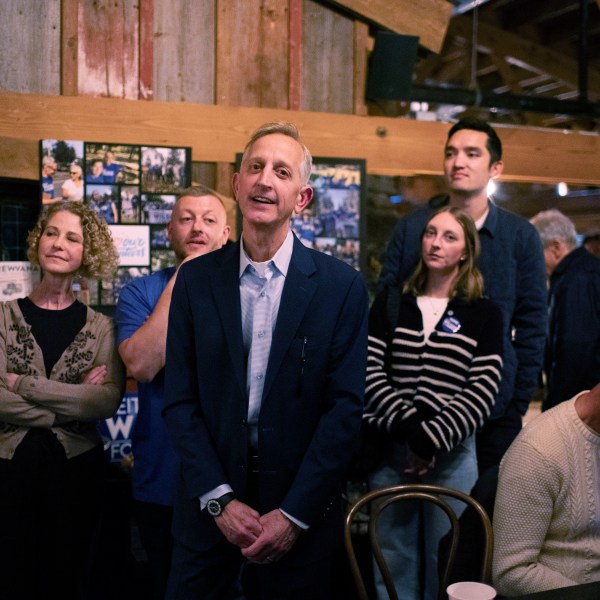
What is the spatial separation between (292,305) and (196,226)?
2.67 feet

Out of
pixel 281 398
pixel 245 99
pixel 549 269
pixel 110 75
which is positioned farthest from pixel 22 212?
pixel 549 269

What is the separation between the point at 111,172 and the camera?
3.75m

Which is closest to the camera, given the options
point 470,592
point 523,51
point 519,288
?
point 470,592

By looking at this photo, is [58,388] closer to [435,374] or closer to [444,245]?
[435,374]

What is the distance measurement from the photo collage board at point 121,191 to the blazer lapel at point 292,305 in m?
2.02

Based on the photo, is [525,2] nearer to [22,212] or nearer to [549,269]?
[549,269]

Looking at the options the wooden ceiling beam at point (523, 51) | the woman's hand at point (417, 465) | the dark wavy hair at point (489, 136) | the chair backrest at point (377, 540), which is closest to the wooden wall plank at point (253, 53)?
the dark wavy hair at point (489, 136)

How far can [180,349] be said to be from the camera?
75.1 inches

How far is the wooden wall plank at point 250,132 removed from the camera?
12.1 ft

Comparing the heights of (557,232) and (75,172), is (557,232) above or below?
below

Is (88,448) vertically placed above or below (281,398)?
below

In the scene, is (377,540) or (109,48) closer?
(377,540)

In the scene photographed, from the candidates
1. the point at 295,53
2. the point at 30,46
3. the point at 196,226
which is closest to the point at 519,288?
the point at 196,226

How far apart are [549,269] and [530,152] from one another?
920 mm
